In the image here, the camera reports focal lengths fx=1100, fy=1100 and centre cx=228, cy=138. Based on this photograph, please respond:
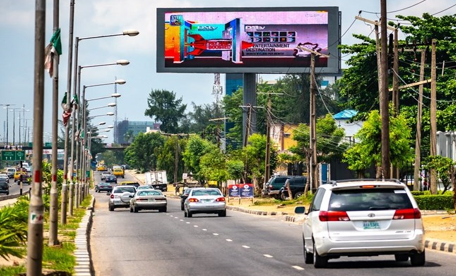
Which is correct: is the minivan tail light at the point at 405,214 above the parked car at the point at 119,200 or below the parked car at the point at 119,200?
above

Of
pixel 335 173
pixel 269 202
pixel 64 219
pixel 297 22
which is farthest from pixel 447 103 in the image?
pixel 64 219

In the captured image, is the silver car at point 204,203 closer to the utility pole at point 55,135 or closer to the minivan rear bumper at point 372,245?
the utility pole at point 55,135

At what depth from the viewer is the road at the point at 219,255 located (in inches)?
798

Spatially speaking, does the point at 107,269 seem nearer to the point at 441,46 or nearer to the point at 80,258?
the point at 80,258

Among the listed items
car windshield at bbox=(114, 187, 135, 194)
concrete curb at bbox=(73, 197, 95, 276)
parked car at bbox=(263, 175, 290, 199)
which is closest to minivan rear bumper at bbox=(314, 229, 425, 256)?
concrete curb at bbox=(73, 197, 95, 276)

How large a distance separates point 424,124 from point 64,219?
1540 inches

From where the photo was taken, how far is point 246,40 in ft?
293

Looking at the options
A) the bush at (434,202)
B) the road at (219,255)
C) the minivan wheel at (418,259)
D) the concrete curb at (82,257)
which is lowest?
the road at (219,255)

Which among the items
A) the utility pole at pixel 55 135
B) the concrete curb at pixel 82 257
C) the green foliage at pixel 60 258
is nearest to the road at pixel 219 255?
the concrete curb at pixel 82 257

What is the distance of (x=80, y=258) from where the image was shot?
874 inches

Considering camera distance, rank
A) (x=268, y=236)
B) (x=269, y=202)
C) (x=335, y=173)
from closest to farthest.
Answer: (x=268, y=236)
(x=269, y=202)
(x=335, y=173)

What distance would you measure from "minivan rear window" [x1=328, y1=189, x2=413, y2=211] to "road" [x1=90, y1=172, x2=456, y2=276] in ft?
3.71

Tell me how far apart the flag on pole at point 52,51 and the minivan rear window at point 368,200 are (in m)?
5.63

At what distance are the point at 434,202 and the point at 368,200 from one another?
28.9 meters
